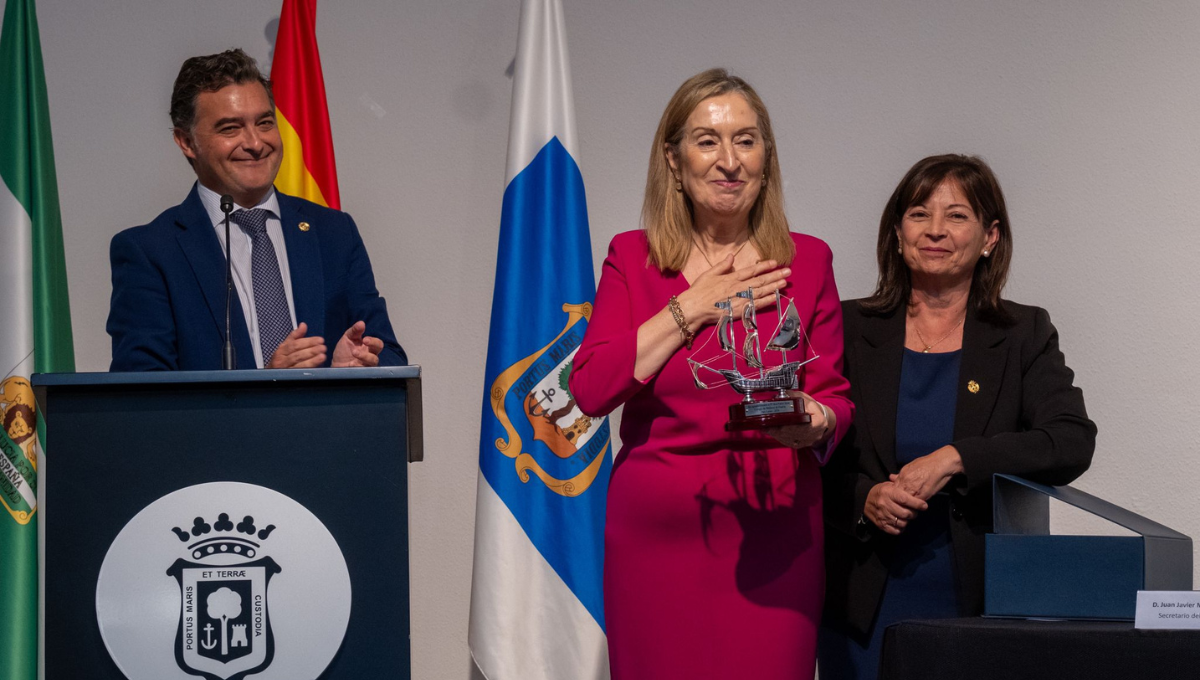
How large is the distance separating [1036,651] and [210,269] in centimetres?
157

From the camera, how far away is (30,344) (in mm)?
3010

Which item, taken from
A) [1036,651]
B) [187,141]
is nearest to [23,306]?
[187,141]

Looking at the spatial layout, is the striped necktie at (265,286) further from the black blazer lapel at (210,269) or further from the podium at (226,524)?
the podium at (226,524)

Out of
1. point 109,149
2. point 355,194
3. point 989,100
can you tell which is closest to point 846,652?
point 989,100

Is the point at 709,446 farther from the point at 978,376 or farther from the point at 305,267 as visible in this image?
the point at 305,267

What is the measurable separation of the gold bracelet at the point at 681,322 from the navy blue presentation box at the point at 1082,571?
54cm

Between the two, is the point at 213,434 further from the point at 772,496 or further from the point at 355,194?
the point at 355,194

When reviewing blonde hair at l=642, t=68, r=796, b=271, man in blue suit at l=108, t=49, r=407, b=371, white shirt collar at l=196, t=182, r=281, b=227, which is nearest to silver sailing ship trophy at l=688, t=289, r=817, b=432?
blonde hair at l=642, t=68, r=796, b=271

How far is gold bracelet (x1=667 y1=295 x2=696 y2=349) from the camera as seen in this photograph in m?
1.75

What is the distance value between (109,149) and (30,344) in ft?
2.73

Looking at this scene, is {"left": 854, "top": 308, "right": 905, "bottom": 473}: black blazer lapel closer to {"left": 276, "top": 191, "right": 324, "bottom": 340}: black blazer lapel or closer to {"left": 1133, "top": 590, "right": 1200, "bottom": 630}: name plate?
{"left": 1133, "top": 590, "right": 1200, "bottom": 630}: name plate

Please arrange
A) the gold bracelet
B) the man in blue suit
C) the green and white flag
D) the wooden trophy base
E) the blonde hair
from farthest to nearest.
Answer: the green and white flag < the man in blue suit < the blonde hair < the gold bracelet < the wooden trophy base

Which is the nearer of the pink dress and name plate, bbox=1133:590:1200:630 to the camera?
name plate, bbox=1133:590:1200:630

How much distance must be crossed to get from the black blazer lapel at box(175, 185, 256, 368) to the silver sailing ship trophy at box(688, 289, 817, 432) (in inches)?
34.7
